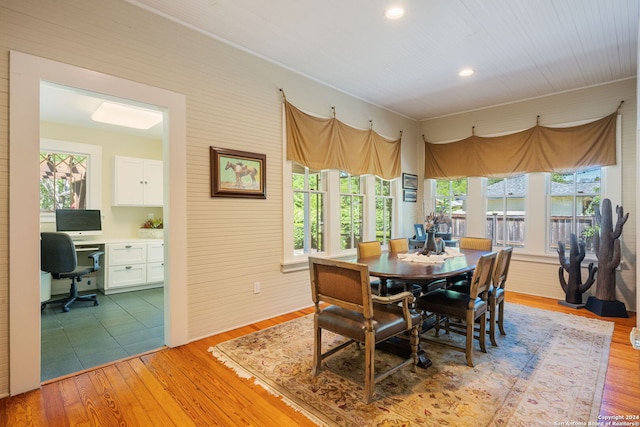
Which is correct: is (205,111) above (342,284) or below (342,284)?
above

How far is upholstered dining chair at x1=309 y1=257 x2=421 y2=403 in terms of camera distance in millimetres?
1983


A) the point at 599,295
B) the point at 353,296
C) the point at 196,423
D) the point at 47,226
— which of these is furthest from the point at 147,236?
the point at 599,295

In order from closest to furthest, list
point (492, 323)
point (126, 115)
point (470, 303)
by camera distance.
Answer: point (470, 303), point (492, 323), point (126, 115)

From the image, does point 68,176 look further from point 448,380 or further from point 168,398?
point 448,380

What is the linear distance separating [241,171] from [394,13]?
6.65 feet

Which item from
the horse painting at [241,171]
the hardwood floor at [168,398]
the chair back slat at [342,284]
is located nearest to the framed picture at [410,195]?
the horse painting at [241,171]

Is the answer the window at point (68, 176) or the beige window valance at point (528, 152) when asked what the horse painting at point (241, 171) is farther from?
the beige window valance at point (528, 152)

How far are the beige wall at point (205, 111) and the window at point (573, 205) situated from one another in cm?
355

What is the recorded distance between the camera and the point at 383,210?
213 inches

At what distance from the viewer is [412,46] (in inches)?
128

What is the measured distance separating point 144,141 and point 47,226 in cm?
198

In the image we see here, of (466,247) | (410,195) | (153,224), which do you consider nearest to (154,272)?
(153,224)

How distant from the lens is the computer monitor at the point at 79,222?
4.60 m

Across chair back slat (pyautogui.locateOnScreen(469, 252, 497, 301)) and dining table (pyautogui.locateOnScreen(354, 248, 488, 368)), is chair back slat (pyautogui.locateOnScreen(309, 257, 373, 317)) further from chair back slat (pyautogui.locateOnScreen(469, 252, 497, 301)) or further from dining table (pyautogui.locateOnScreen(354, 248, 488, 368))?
chair back slat (pyautogui.locateOnScreen(469, 252, 497, 301))
